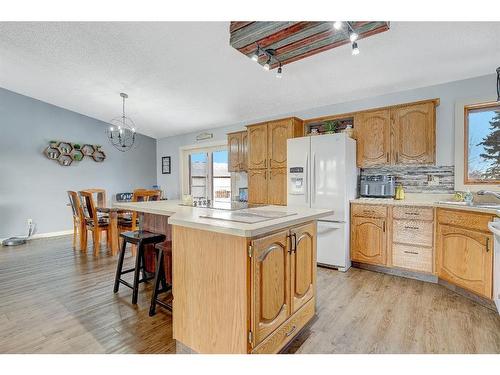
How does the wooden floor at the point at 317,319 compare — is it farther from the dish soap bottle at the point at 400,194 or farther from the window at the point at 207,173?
the window at the point at 207,173

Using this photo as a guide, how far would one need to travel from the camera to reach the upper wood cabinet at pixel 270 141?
3.80 meters

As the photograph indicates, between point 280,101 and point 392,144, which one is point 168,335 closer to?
point 392,144

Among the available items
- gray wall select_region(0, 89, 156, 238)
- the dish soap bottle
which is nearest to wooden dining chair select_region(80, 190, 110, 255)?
gray wall select_region(0, 89, 156, 238)

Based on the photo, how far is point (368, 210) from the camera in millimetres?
3158

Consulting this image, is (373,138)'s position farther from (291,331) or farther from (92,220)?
(92,220)

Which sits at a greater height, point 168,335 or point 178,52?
point 178,52

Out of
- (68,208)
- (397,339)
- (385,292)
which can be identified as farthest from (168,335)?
(68,208)

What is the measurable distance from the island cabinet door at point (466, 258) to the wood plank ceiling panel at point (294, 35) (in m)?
Result: 2.00

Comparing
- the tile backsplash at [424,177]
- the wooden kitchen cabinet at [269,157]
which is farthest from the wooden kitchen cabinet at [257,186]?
the tile backsplash at [424,177]

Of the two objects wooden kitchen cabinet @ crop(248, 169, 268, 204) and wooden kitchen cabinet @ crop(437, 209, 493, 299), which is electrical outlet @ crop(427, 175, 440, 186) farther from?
wooden kitchen cabinet @ crop(248, 169, 268, 204)

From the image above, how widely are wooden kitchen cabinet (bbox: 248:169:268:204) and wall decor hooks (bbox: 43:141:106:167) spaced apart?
3858 mm

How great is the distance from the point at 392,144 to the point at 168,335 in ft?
10.2

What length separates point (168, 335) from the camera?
1.86 m

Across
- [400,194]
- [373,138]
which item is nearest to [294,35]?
[373,138]
